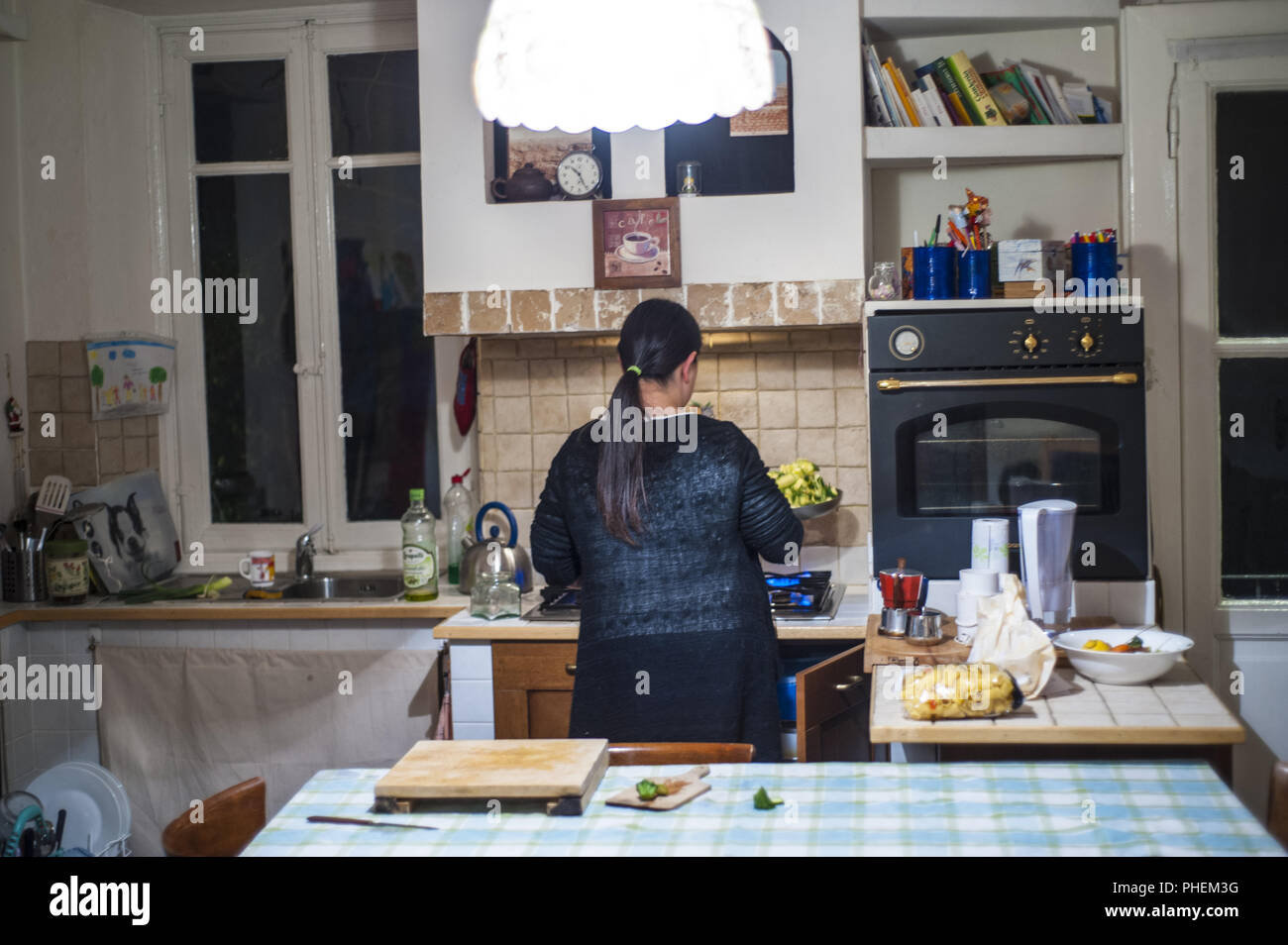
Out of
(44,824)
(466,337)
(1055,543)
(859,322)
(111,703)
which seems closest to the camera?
(1055,543)

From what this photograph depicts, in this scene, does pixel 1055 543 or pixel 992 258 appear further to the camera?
pixel 992 258

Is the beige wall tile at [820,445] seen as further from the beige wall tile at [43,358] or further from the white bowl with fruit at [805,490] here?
the beige wall tile at [43,358]

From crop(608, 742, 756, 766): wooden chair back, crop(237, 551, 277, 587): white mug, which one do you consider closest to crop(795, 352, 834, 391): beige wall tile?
crop(237, 551, 277, 587): white mug

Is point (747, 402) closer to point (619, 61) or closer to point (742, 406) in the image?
point (742, 406)

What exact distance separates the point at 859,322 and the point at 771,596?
75 cm

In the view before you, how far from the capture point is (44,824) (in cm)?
298

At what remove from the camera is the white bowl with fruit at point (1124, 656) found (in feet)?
6.96

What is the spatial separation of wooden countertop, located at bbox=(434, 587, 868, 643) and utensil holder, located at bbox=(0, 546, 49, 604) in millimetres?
1337

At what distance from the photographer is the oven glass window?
281cm

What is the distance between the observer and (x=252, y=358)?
3.99 m

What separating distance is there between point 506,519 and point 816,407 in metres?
0.94

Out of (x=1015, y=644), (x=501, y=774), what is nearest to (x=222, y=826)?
(x=501, y=774)
